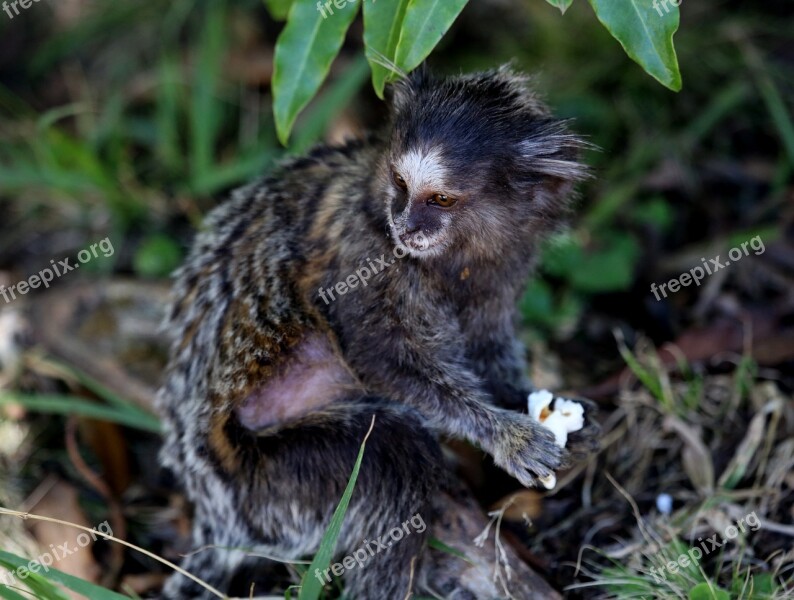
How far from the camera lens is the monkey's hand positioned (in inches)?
159

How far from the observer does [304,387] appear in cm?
432

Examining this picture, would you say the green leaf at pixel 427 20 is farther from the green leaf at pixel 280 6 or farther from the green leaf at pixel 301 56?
the green leaf at pixel 280 6

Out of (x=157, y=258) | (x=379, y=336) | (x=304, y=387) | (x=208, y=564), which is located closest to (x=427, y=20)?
(x=379, y=336)

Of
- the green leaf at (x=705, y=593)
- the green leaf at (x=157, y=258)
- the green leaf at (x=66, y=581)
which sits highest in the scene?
the green leaf at (x=157, y=258)

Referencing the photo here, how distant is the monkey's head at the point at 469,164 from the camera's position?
393 cm

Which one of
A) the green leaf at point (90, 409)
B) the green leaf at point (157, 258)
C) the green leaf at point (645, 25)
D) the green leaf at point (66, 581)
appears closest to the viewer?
the green leaf at point (645, 25)

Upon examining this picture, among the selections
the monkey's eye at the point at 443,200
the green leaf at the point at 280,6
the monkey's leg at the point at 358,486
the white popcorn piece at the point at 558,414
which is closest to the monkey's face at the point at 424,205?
the monkey's eye at the point at 443,200

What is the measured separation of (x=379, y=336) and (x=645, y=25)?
5.80 feet

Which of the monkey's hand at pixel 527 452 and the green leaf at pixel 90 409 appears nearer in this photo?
the monkey's hand at pixel 527 452

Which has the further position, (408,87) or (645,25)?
(408,87)

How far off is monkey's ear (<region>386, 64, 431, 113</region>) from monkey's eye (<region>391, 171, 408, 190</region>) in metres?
0.38

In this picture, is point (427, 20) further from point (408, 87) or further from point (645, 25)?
point (645, 25)

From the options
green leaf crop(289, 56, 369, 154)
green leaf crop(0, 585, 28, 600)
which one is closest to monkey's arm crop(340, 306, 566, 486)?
green leaf crop(0, 585, 28, 600)

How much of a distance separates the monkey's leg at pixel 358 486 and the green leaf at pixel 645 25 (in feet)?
6.34
